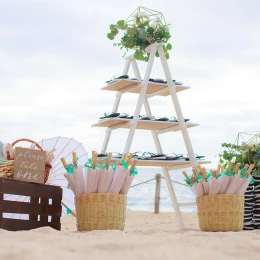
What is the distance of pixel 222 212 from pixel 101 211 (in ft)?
3.25

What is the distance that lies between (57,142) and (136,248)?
262 cm

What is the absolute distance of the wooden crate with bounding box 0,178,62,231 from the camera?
3.07 meters

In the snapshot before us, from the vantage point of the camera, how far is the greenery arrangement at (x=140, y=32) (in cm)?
500

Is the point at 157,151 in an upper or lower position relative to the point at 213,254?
upper

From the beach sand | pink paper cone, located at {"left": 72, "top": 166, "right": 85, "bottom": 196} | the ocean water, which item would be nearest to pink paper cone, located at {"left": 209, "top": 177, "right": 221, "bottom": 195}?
→ pink paper cone, located at {"left": 72, "top": 166, "right": 85, "bottom": 196}

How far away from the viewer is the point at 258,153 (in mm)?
4469

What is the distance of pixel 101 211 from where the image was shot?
3393 millimetres

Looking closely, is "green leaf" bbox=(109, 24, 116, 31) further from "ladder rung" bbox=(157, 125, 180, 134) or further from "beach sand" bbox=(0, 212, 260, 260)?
"beach sand" bbox=(0, 212, 260, 260)

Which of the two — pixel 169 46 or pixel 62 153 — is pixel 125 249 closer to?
pixel 62 153

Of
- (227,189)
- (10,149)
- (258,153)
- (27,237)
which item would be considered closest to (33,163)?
(10,149)

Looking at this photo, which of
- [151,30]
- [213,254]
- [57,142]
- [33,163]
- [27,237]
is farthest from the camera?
[151,30]

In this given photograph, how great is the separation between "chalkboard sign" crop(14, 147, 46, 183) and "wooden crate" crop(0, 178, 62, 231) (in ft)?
0.15

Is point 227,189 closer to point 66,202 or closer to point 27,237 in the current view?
point 66,202

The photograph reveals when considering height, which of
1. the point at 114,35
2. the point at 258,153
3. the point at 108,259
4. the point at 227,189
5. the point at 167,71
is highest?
the point at 114,35
